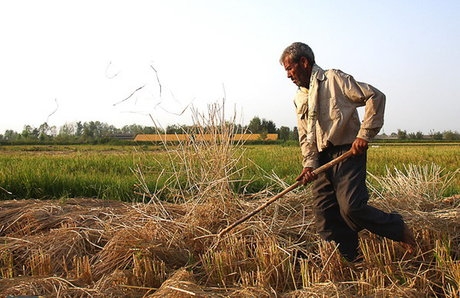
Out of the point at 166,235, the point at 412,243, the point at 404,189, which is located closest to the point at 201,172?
the point at 166,235

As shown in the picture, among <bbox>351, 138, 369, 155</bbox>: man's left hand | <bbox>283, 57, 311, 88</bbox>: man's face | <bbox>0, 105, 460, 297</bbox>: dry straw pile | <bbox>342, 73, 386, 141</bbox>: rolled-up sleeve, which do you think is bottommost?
<bbox>0, 105, 460, 297</bbox>: dry straw pile

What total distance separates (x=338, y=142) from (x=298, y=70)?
1.84 ft

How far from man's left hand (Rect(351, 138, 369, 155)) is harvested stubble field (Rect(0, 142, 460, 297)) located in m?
0.63

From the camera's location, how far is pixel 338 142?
329 cm

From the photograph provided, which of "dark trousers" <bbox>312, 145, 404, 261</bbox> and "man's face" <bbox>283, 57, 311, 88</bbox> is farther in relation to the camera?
"man's face" <bbox>283, 57, 311, 88</bbox>

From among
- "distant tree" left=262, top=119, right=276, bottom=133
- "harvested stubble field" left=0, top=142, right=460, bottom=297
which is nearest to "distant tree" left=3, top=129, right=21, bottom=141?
"distant tree" left=262, top=119, right=276, bottom=133

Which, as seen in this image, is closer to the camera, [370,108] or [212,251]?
[370,108]

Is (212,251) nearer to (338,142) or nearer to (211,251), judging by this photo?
(211,251)

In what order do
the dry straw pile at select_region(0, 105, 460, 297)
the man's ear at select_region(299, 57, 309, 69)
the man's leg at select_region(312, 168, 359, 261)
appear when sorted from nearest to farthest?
the dry straw pile at select_region(0, 105, 460, 297) → the man's ear at select_region(299, 57, 309, 69) → the man's leg at select_region(312, 168, 359, 261)

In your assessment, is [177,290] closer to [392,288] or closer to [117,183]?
[392,288]

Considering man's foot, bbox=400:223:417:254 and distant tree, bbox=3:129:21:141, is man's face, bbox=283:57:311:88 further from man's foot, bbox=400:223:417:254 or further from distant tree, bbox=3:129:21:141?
distant tree, bbox=3:129:21:141

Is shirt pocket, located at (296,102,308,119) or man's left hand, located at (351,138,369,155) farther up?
shirt pocket, located at (296,102,308,119)

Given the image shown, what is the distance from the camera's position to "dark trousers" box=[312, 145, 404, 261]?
3135 millimetres

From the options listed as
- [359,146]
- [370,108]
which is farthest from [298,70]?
[359,146]
